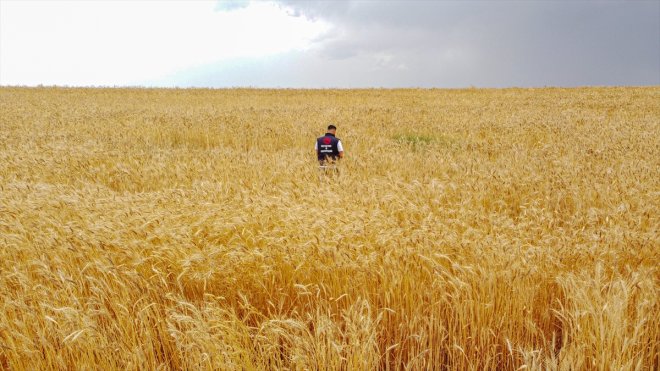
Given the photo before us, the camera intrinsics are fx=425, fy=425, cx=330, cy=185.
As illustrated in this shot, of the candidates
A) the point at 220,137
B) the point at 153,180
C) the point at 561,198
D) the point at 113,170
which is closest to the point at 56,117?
the point at 220,137

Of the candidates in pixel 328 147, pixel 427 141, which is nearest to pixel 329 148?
pixel 328 147

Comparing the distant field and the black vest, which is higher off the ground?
the black vest

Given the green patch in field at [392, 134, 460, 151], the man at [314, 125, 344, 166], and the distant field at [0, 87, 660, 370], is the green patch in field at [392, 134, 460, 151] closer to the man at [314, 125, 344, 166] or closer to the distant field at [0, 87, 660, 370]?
the man at [314, 125, 344, 166]

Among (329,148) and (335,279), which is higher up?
(329,148)

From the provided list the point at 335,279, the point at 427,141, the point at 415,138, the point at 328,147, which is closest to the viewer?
the point at 335,279

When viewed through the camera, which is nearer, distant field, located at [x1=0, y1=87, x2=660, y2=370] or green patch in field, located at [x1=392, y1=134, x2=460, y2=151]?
distant field, located at [x1=0, y1=87, x2=660, y2=370]

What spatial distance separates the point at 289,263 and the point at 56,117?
742 inches

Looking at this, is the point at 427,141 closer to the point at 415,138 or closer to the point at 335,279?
the point at 415,138

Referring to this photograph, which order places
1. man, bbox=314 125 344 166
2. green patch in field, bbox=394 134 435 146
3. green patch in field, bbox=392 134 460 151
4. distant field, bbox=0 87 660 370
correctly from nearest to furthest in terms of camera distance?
distant field, bbox=0 87 660 370
man, bbox=314 125 344 166
green patch in field, bbox=392 134 460 151
green patch in field, bbox=394 134 435 146

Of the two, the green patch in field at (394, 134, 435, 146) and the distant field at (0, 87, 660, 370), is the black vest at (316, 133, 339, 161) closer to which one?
the distant field at (0, 87, 660, 370)

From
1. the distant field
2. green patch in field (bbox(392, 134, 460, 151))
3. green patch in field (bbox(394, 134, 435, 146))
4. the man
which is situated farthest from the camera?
green patch in field (bbox(394, 134, 435, 146))

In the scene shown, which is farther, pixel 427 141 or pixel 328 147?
pixel 427 141

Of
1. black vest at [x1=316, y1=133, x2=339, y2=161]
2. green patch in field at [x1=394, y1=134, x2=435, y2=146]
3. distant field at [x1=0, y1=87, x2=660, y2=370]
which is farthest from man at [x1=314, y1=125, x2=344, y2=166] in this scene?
green patch in field at [x1=394, y1=134, x2=435, y2=146]

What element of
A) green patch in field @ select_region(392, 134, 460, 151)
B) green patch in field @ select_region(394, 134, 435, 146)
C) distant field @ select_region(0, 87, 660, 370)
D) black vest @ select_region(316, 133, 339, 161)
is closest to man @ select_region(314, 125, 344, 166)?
black vest @ select_region(316, 133, 339, 161)
